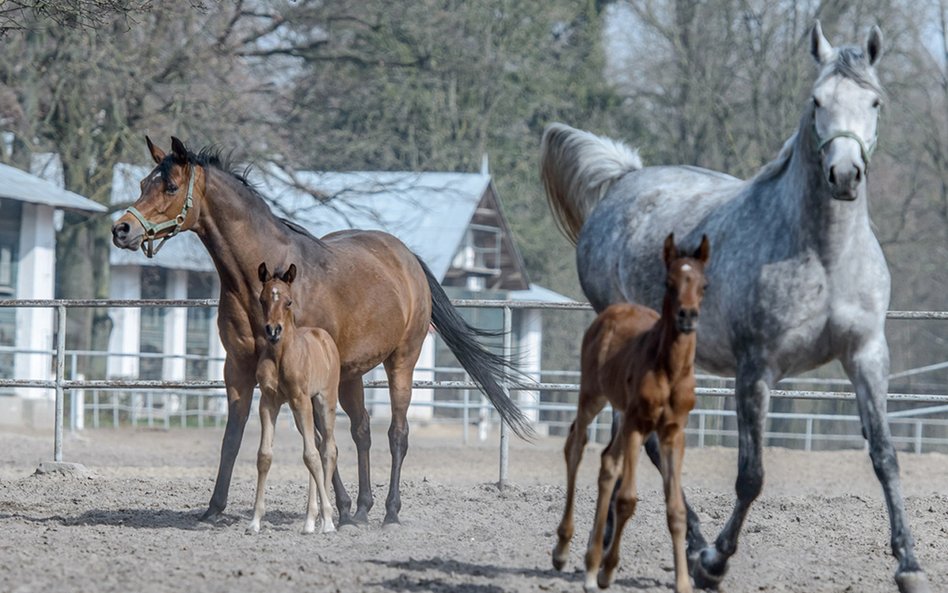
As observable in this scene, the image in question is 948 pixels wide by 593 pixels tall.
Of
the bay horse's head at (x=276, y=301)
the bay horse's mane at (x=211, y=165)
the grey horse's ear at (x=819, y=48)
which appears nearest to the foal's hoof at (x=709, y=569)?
the grey horse's ear at (x=819, y=48)

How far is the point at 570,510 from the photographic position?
536 cm

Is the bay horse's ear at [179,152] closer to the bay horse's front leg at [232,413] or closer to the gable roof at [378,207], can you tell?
the bay horse's front leg at [232,413]

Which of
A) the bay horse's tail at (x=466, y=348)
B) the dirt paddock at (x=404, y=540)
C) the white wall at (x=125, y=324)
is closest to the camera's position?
the dirt paddock at (x=404, y=540)

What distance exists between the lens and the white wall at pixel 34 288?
69.4 ft

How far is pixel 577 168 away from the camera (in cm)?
753

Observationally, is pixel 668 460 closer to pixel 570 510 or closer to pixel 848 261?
pixel 570 510

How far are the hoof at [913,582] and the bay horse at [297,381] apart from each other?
118 inches

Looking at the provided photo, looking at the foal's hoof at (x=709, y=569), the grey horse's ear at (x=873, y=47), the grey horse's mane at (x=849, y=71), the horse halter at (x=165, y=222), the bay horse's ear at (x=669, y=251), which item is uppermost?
the grey horse's ear at (x=873, y=47)

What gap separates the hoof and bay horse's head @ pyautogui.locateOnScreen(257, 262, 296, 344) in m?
3.10

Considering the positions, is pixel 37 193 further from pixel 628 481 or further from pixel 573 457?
pixel 628 481

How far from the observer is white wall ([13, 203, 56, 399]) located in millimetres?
21141

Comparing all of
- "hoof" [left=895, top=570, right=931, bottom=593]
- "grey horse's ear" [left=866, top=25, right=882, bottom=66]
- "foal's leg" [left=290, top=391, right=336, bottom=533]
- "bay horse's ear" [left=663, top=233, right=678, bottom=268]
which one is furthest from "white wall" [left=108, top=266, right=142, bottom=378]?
"bay horse's ear" [left=663, top=233, right=678, bottom=268]

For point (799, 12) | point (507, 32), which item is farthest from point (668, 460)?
point (507, 32)

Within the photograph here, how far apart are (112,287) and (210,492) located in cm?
1822
